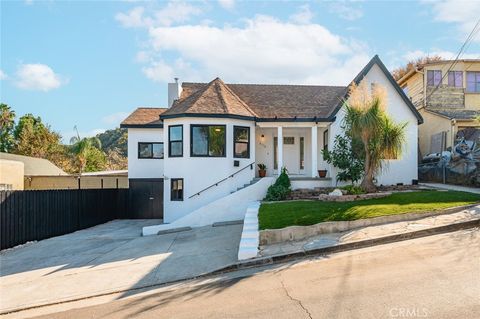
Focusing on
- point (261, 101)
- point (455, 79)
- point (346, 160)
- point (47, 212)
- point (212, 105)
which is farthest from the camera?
point (455, 79)

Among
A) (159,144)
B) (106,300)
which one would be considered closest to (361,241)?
(106,300)

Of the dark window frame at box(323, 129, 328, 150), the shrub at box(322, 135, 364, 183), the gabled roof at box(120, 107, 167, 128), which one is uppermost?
the gabled roof at box(120, 107, 167, 128)

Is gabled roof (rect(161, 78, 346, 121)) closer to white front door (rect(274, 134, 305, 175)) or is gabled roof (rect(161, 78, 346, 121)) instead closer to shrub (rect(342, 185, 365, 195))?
white front door (rect(274, 134, 305, 175))

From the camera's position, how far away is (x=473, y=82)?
2144 centimetres

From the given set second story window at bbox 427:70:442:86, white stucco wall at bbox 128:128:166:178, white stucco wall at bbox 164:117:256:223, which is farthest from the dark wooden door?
second story window at bbox 427:70:442:86

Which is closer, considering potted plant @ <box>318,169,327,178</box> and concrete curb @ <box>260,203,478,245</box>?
concrete curb @ <box>260,203,478,245</box>

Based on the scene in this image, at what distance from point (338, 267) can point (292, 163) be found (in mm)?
11963

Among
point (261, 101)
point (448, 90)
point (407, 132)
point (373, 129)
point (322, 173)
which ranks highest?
point (448, 90)

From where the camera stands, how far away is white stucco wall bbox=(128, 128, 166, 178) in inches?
749

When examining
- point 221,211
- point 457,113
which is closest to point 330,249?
point 221,211

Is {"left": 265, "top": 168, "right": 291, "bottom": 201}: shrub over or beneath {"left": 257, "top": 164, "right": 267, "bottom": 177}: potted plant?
beneath

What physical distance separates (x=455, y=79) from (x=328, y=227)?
61.5 ft

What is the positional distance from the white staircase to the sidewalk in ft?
18.9

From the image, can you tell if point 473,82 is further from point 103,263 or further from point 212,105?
point 103,263
